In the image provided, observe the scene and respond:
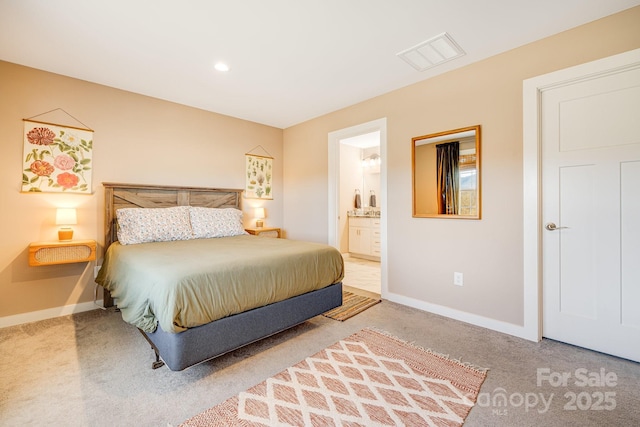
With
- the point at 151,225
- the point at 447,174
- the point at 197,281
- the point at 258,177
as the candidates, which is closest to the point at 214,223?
the point at 151,225

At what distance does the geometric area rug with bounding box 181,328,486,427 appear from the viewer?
1.46 m

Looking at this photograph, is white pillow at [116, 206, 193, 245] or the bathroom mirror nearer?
the bathroom mirror

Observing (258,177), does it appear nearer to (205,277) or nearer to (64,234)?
(64,234)

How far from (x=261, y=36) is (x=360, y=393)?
2.67 metres

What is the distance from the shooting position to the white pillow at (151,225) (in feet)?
9.64

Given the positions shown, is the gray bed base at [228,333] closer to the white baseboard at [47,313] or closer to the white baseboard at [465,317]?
the white baseboard at [465,317]

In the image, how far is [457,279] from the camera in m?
2.79

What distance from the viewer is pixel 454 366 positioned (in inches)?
76.2

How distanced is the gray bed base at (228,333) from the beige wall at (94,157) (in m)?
1.73

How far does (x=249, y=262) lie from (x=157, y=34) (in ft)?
6.37

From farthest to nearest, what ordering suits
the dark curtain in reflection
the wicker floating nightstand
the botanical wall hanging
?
1. the botanical wall hanging
2. the dark curtain in reflection
3. the wicker floating nightstand

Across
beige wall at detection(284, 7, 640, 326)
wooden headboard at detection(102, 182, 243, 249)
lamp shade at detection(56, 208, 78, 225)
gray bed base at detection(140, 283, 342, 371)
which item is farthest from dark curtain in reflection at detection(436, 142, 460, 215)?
lamp shade at detection(56, 208, 78, 225)

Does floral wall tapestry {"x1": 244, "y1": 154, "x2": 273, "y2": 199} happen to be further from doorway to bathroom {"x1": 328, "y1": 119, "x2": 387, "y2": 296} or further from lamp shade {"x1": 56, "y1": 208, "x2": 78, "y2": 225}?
lamp shade {"x1": 56, "y1": 208, "x2": 78, "y2": 225}

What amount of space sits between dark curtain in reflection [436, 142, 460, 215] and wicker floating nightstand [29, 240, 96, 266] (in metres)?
3.57
